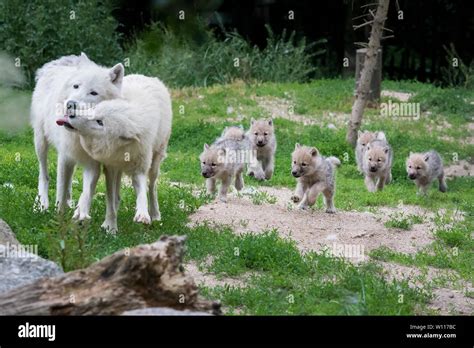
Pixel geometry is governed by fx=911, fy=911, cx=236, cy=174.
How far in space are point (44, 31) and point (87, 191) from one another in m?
11.8

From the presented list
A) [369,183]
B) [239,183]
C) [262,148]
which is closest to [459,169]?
[369,183]

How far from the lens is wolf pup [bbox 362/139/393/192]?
42.9 feet

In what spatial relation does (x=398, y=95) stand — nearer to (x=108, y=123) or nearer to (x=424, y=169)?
(x=424, y=169)

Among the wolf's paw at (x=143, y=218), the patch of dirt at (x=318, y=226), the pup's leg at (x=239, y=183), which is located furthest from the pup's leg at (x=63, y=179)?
the pup's leg at (x=239, y=183)

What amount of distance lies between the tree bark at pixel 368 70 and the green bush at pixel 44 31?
7289mm

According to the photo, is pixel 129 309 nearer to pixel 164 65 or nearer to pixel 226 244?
pixel 226 244

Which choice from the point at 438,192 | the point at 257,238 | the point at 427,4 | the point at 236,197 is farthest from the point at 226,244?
the point at 427,4

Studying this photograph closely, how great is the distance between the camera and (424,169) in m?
13.3

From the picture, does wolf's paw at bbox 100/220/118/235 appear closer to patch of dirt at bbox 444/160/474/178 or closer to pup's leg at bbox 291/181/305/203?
pup's leg at bbox 291/181/305/203

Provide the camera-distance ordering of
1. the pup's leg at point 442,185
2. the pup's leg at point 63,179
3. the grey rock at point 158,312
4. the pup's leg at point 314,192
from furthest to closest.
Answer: the pup's leg at point 442,185
the pup's leg at point 314,192
the pup's leg at point 63,179
the grey rock at point 158,312

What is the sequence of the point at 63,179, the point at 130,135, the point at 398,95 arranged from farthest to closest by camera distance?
1. the point at 398,95
2. the point at 63,179
3. the point at 130,135

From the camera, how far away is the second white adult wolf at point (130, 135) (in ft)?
27.3

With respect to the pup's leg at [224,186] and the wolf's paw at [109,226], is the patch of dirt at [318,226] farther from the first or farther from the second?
the wolf's paw at [109,226]

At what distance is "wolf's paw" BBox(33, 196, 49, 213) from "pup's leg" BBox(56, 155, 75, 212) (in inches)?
7.5
